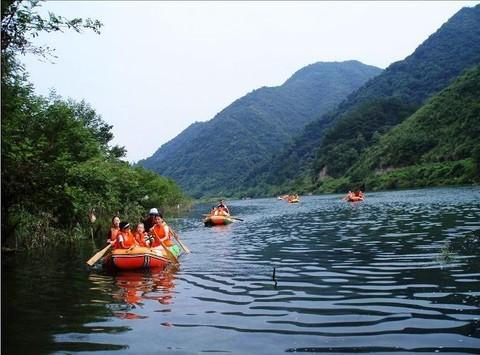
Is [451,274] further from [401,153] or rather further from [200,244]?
[401,153]

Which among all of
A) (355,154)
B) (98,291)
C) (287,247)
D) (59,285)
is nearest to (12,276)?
(59,285)

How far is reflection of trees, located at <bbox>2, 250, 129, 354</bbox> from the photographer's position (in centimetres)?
898

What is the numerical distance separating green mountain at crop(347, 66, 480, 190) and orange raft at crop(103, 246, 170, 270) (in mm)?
75640

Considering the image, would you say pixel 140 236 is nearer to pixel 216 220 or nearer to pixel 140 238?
pixel 140 238

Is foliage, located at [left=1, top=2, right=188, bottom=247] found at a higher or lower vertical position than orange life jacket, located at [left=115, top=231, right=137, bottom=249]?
higher

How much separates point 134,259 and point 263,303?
304 inches

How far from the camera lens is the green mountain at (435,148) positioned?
9631 cm

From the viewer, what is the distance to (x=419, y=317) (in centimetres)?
959

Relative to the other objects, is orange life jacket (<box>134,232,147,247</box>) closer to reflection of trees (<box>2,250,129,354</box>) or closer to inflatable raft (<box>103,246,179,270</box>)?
inflatable raft (<box>103,246,179,270</box>)

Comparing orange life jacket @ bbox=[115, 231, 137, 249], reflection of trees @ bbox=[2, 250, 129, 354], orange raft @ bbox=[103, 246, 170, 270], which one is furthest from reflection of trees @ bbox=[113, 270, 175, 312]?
orange life jacket @ bbox=[115, 231, 137, 249]

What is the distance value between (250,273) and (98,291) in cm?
452

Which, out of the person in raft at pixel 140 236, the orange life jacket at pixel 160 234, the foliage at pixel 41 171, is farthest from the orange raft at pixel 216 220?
the person in raft at pixel 140 236

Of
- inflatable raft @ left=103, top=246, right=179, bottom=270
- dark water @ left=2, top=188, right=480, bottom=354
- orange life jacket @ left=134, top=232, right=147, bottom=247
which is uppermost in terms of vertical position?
orange life jacket @ left=134, top=232, right=147, bottom=247

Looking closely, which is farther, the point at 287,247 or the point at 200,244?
the point at 200,244
